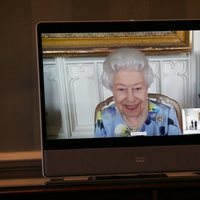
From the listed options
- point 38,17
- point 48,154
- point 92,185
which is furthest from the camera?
point 38,17

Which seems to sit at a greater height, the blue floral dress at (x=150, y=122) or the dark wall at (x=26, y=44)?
the dark wall at (x=26, y=44)

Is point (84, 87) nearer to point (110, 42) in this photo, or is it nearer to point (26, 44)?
point (110, 42)

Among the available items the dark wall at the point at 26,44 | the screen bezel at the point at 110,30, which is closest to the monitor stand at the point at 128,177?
the screen bezel at the point at 110,30

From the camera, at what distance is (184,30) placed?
173 centimetres

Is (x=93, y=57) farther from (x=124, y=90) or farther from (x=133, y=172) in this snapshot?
(x=133, y=172)

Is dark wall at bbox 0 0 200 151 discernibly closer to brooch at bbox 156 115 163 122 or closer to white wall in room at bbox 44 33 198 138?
white wall in room at bbox 44 33 198 138

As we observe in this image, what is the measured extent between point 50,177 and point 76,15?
0.75 m

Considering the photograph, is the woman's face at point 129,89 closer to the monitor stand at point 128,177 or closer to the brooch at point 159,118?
the brooch at point 159,118

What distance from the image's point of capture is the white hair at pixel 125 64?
5.61 ft

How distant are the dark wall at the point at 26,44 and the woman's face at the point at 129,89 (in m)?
0.39

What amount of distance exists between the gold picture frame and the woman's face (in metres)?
0.11

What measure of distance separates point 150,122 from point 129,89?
156 millimetres

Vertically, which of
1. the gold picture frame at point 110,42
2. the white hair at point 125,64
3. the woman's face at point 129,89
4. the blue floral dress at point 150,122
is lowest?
the blue floral dress at point 150,122

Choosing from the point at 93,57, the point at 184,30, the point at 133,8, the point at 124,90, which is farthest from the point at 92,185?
the point at 133,8
